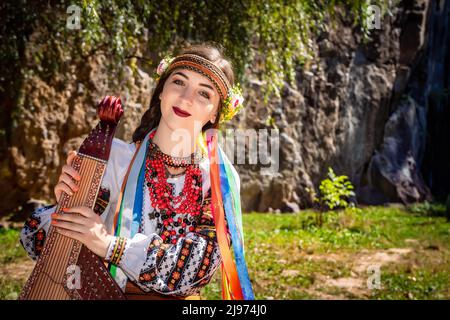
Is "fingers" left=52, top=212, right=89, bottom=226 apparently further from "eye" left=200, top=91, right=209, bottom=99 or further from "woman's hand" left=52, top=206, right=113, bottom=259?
"eye" left=200, top=91, right=209, bottom=99

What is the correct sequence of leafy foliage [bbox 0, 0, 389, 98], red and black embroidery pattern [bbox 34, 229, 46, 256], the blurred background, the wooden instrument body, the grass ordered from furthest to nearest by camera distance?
the grass, the blurred background, leafy foliage [bbox 0, 0, 389, 98], red and black embroidery pattern [bbox 34, 229, 46, 256], the wooden instrument body

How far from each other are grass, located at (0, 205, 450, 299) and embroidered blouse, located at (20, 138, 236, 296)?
3.02 meters

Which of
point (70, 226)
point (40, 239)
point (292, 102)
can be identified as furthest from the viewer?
point (292, 102)

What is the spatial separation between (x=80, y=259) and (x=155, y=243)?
25 centimetres

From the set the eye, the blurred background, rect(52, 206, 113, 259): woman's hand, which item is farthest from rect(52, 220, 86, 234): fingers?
the blurred background

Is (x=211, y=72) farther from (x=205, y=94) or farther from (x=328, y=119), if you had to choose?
(x=328, y=119)

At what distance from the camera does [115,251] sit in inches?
55.6

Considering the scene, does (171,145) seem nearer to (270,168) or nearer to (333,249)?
(333,249)

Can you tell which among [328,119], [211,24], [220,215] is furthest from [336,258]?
[328,119]

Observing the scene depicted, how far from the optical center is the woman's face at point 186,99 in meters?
1.67

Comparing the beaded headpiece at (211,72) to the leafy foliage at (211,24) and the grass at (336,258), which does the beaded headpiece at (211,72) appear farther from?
the grass at (336,258)

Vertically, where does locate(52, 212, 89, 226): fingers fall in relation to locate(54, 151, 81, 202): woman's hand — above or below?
below

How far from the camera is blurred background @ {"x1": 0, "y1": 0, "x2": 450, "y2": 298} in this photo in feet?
15.6
